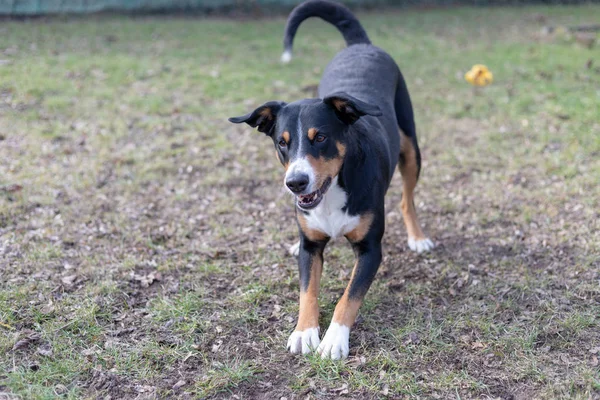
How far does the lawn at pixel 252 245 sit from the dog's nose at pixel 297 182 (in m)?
0.95

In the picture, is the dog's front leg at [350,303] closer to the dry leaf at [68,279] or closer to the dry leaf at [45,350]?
the dry leaf at [45,350]

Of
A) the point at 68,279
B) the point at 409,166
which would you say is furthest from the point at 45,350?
the point at 409,166

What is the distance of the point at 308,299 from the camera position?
3502 millimetres

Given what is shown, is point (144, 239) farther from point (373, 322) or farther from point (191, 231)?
point (373, 322)

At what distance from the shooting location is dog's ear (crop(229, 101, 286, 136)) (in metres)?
3.42

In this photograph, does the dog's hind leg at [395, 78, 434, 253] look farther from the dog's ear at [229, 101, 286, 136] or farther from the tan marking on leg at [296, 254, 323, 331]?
the dog's ear at [229, 101, 286, 136]

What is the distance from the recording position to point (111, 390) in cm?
304

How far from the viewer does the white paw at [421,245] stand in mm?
4445

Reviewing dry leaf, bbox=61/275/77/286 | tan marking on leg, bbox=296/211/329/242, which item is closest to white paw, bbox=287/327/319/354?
tan marking on leg, bbox=296/211/329/242

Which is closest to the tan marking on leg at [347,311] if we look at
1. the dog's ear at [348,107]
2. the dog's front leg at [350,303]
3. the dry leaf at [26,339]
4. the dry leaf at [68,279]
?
the dog's front leg at [350,303]

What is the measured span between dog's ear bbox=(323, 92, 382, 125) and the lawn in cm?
123

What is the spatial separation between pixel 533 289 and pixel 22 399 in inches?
120

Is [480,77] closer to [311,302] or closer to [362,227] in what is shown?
[362,227]

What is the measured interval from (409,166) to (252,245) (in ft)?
4.44
